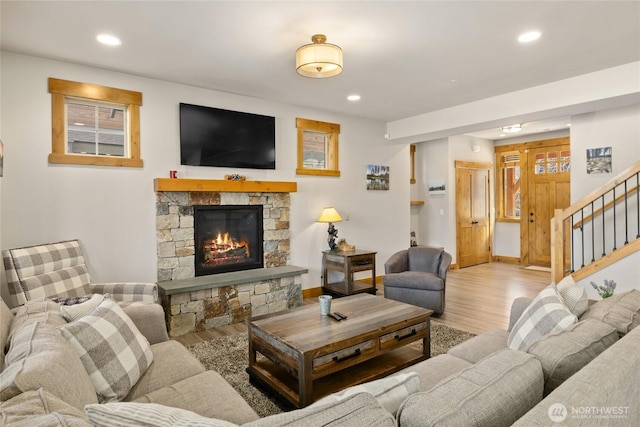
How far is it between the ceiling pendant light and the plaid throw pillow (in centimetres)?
209

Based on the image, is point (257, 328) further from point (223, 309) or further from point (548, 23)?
point (548, 23)

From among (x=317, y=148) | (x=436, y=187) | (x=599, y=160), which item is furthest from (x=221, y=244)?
(x=599, y=160)

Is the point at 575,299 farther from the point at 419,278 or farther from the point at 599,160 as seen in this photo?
the point at 599,160

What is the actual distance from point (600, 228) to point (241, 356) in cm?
479

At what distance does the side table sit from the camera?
15.9 ft

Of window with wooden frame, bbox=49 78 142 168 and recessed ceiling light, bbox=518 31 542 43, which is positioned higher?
recessed ceiling light, bbox=518 31 542 43

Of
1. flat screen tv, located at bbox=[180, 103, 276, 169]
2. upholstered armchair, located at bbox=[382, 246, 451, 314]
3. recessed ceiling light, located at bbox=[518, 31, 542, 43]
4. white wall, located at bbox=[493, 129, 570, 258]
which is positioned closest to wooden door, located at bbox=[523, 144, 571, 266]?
white wall, located at bbox=[493, 129, 570, 258]

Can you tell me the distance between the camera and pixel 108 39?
9.66ft

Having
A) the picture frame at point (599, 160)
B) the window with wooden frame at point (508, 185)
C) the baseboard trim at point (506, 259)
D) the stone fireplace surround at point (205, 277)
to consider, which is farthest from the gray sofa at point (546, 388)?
the window with wooden frame at point (508, 185)

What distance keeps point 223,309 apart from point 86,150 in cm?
216

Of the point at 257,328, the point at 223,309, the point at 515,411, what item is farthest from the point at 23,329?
the point at 223,309

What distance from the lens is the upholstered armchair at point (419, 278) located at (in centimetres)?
407

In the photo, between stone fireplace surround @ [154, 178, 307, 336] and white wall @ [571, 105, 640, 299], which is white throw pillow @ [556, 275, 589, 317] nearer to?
white wall @ [571, 105, 640, 299]

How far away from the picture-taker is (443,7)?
2.49m
